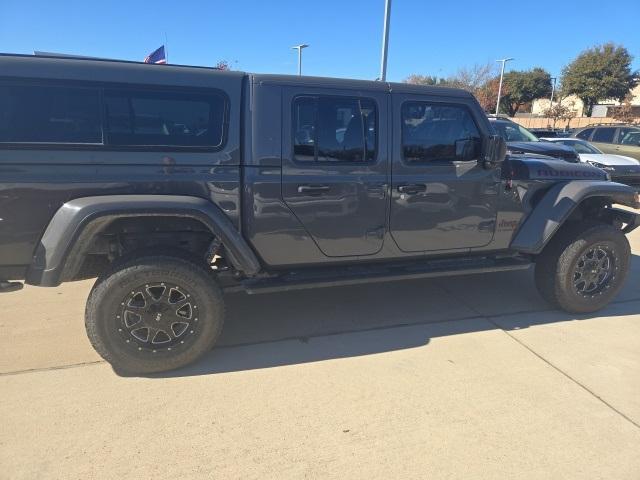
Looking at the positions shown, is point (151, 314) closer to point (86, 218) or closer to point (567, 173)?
point (86, 218)

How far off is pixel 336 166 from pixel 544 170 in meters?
1.94

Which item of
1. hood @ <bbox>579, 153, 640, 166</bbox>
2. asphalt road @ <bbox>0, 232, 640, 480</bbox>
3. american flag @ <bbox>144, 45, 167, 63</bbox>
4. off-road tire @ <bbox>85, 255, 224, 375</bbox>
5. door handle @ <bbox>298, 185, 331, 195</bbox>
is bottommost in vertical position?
asphalt road @ <bbox>0, 232, 640, 480</bbox>

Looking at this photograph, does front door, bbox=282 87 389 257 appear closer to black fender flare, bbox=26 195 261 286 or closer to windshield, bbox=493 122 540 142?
black fender flare, bbox=26 195 261 286

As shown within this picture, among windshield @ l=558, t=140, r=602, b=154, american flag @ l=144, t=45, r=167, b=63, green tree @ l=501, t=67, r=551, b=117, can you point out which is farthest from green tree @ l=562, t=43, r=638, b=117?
american flag @ l=144, t=45, r=167, b=63

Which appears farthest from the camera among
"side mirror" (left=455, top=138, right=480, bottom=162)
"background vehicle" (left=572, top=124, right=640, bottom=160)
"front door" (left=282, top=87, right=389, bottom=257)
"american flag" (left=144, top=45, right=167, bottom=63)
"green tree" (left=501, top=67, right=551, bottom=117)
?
"green tree" (left=501, top=67, right=551, bottom=117)

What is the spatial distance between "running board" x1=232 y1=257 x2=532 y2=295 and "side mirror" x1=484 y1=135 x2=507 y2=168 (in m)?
0.89

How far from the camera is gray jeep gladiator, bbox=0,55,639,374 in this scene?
272 centimetres

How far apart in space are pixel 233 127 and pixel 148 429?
1888 millimetres

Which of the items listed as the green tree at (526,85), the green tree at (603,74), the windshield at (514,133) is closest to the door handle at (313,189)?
the windshield at (514,133)

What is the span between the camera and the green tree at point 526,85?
182 ft

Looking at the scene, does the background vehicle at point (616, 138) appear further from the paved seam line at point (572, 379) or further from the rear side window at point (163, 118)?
the rear side window at point (163, 118)

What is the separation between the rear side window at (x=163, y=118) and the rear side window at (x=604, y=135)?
1381 centimetres

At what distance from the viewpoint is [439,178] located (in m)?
3.64

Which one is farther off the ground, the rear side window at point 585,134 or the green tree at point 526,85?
the green tree at point 526,85
